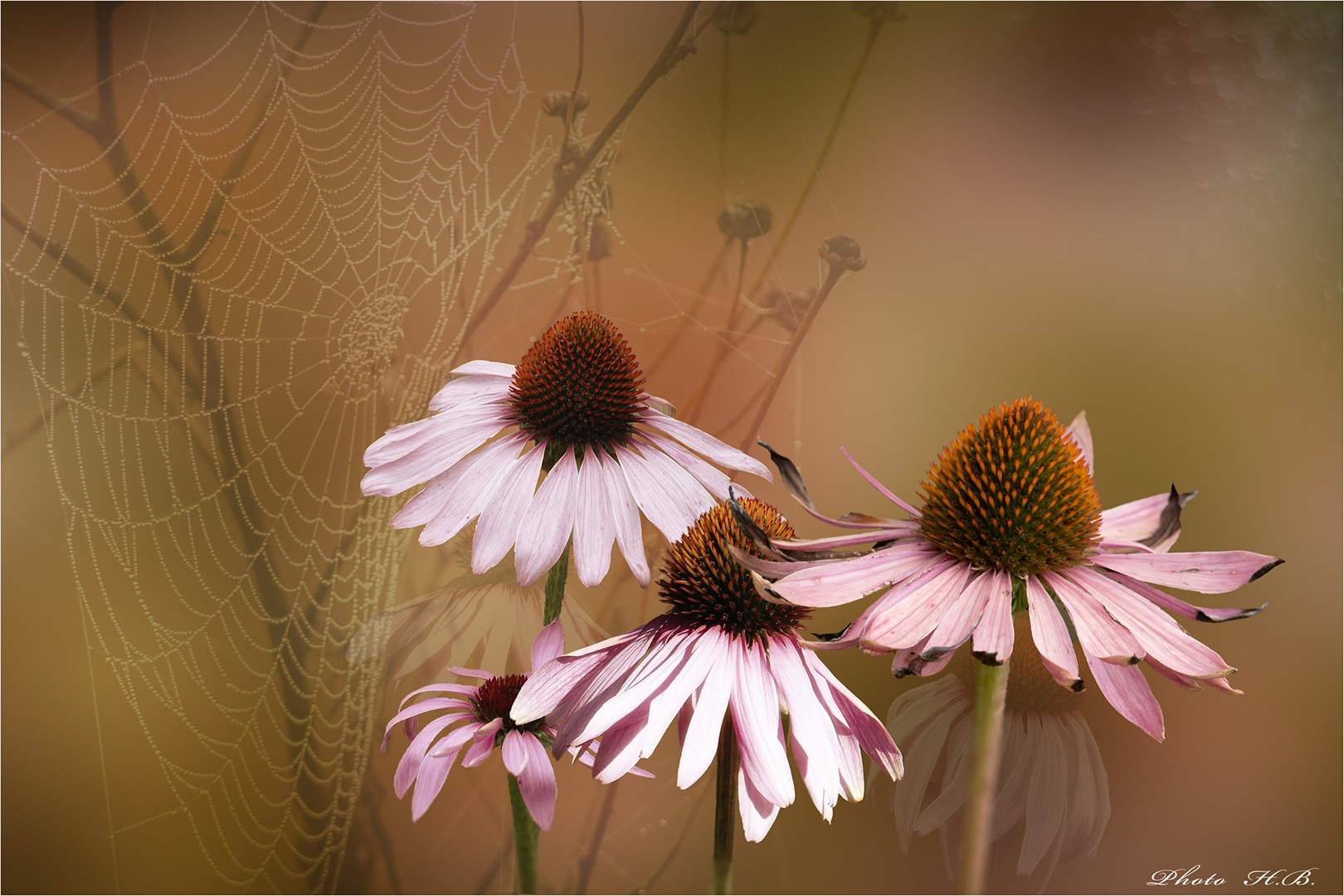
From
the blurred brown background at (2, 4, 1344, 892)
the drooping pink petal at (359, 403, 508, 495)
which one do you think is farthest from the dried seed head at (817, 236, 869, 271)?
the drooping pink petal at (359, 403, 508, 495)

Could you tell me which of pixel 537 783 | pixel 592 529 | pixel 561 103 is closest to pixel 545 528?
pixel 592 529

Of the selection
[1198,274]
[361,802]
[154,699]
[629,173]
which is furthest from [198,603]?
[1198,274]

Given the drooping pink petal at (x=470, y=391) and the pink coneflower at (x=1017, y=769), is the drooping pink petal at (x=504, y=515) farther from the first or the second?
the pink coneflower at (x=1017, y=769)

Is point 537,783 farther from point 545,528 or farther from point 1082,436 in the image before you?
point 1082,436

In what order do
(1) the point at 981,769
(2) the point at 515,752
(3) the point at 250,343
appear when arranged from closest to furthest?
(1) the point at 981,769 < (2) the point at 515,752 < (3) the point at 250,343

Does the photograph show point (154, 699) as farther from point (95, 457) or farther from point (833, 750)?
point (833, 750)

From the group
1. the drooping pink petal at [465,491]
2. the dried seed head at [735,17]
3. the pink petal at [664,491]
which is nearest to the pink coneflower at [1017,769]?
the pink petal at [664,491]

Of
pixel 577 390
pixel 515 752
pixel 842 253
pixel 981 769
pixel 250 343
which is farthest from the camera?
pixel 250 343
